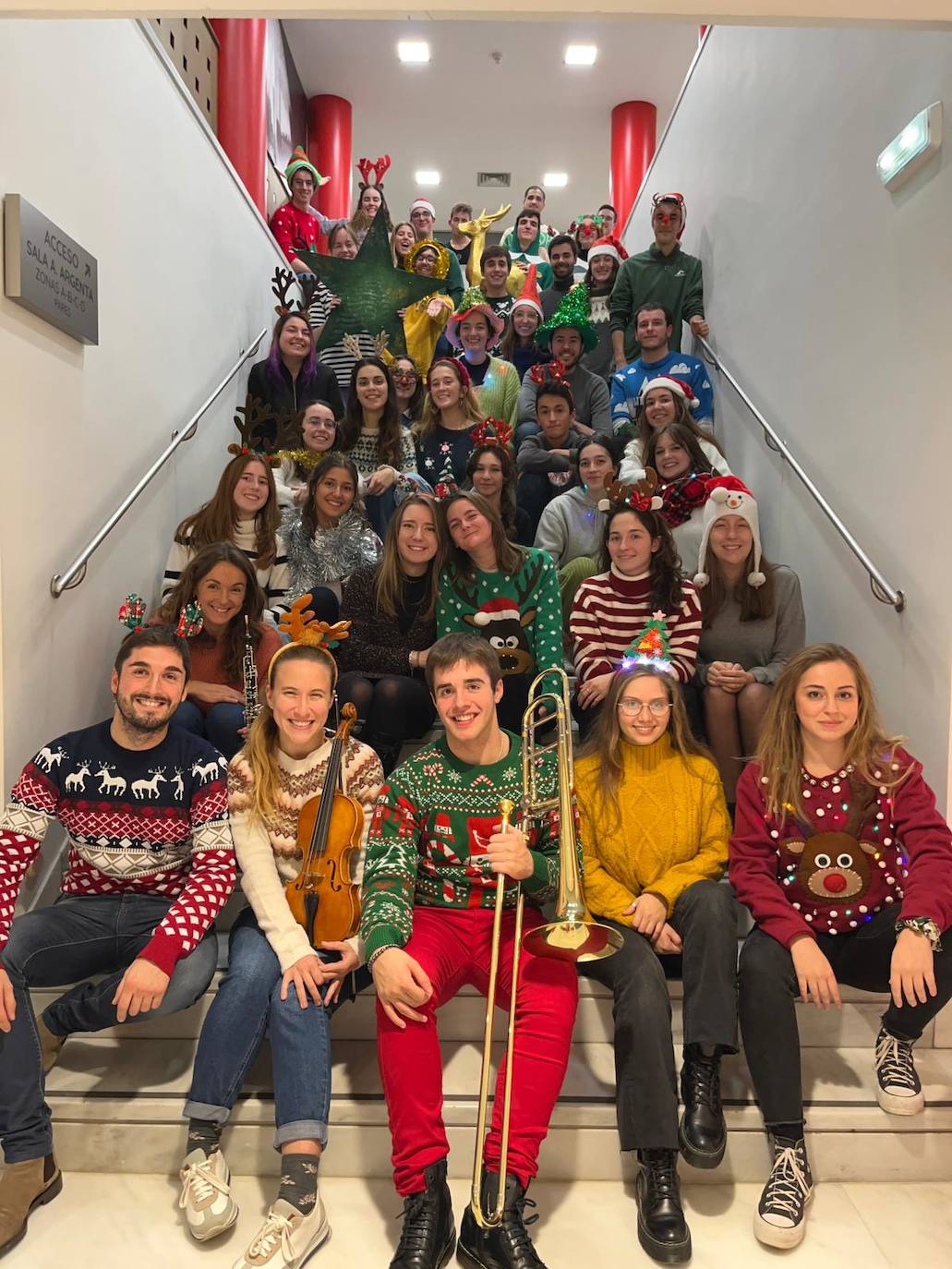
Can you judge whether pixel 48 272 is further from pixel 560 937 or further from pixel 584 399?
pixel 584 399

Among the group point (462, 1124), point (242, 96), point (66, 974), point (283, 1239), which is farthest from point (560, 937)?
point (242, 96)

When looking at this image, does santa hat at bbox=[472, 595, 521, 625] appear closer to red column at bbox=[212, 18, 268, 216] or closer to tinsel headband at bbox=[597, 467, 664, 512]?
tinsel headband at bbox=[597, 467, 664, 512]

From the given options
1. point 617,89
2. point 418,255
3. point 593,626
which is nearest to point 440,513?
point 593,626

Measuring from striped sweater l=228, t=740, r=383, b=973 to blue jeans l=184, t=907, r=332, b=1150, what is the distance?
131 millimetres

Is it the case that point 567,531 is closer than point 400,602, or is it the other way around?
point 400,602

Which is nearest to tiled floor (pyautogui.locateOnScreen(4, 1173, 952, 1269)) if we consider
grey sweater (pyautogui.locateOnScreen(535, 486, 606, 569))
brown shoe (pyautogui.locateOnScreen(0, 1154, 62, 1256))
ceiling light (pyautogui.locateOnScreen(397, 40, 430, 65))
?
brown shoe (pyautogui.locateOnScreen(0, 1154, 62, 1256))

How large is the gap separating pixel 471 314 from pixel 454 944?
3939mm

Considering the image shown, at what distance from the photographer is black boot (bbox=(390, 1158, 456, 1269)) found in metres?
1.78

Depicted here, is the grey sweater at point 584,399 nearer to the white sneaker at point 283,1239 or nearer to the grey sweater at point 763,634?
the grey sweater at point 763,634

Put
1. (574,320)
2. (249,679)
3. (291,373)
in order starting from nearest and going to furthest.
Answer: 1. (249,679)
2. (291,373)
3. (574,320)

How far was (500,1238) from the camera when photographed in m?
1.78

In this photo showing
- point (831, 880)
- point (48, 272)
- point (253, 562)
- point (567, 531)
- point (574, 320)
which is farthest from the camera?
point (574, 320)

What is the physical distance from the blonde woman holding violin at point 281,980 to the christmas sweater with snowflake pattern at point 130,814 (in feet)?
0.23

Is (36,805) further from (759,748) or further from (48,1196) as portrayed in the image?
(759,748)
